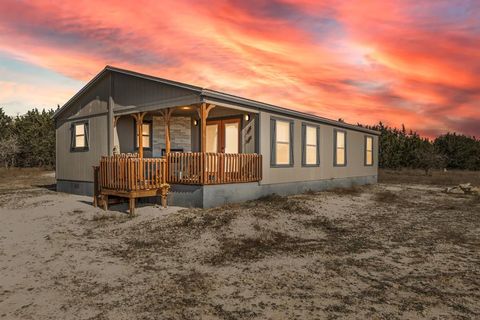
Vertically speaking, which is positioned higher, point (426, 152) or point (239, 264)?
point (426, 152)

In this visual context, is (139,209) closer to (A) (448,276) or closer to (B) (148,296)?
(B) (148,296)

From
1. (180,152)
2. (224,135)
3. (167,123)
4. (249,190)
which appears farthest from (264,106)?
(167,123)

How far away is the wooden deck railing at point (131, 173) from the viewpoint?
33.6 feet

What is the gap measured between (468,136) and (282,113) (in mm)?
56982

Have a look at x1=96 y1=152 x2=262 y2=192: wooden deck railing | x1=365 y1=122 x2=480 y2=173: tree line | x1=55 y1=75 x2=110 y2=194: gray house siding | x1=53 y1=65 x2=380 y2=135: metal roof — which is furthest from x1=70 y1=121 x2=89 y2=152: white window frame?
x1=365 y1=122 x2=480 y2=173: tree line

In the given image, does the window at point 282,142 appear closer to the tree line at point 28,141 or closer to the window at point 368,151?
the window at point 368,151

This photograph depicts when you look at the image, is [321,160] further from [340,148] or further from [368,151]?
[368,151]

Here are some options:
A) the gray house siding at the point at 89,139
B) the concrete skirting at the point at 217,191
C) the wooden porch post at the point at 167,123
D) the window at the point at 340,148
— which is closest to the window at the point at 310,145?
the concrete skirting at the point at 217,191

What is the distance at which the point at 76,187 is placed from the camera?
15.7m

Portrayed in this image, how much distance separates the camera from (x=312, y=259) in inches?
235

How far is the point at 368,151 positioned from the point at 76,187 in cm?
1744

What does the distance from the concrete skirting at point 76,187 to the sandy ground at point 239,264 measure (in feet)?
14.2

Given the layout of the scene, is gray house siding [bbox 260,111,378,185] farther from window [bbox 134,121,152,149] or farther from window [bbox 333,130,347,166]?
window [bbox 134,121,152,149]

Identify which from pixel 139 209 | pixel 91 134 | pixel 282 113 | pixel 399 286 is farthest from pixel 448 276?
pixel 91 134
